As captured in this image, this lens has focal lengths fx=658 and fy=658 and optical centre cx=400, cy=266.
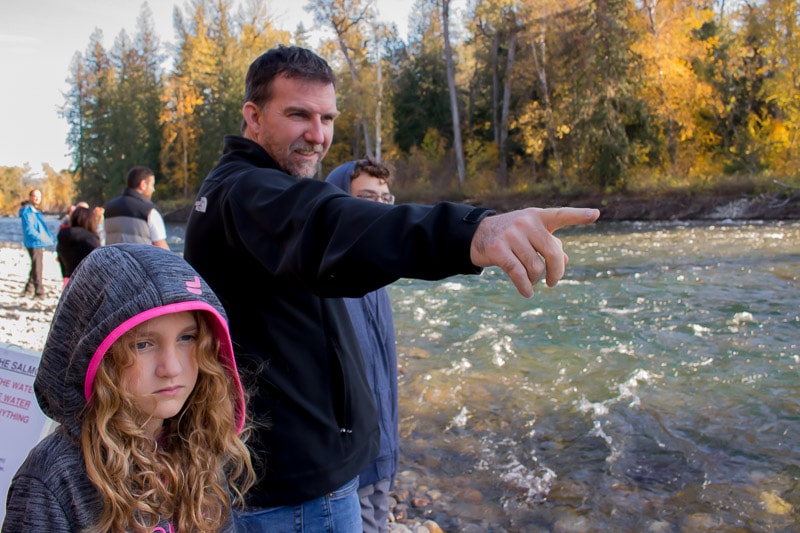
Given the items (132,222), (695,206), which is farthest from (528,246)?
(695,206)

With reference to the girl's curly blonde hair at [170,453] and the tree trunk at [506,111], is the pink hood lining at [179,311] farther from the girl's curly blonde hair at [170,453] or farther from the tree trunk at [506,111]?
the tree trunk at [506,111]

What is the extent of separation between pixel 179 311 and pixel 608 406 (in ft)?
17.7

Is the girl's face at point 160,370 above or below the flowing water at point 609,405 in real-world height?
above

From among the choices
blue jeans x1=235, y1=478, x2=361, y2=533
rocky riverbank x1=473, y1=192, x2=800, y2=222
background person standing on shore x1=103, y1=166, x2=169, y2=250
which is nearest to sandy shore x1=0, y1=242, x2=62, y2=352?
background person standing on shore x1=103, y1=166, x2=169, y2=250

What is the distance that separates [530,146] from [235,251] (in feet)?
104

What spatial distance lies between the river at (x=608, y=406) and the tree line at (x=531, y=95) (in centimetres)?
1679

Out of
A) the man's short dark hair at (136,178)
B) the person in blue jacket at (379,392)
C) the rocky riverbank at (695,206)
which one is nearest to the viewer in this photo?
the person in blue jacket at (379,392)

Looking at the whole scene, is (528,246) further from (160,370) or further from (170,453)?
(170,453)

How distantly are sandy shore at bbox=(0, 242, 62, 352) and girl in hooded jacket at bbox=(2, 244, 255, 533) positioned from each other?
277 centimetres

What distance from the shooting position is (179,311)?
60.7 inches

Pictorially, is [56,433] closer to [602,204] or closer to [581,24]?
[602,204]

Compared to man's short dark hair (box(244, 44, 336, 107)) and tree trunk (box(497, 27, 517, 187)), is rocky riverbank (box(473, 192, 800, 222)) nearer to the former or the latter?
tree trunk (box(497, 27, 517, 187))

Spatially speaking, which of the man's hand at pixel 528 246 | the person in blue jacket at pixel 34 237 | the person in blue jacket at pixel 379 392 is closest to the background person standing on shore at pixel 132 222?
the person in blue jacket at pixel 379 392

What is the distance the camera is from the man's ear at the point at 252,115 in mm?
2021
